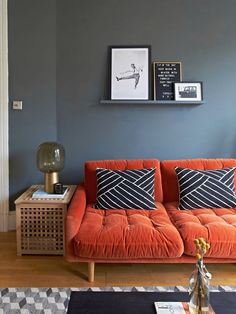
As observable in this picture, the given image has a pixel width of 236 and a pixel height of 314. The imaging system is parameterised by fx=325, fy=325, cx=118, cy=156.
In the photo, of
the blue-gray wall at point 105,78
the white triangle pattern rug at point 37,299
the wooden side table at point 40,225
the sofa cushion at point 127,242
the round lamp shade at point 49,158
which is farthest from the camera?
the blue-gray wall at point 105,78

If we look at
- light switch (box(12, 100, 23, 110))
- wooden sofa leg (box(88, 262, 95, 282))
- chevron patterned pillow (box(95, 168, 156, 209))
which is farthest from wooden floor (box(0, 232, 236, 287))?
light switch (box(12, 100, 23, 110))

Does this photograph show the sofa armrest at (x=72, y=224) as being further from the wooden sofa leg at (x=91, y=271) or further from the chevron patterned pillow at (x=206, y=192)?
the chevron patterned pillow at (x=206, y=192)

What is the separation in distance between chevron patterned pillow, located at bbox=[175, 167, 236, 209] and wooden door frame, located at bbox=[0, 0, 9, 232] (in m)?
1.72

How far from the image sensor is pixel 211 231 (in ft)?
7.63

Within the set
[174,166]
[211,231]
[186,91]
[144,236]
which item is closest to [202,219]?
[211,231]

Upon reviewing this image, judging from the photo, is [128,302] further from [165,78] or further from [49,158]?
[165,78]

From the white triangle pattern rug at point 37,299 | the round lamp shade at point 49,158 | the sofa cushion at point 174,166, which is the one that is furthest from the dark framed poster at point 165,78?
the white triangle pattern rug at point 37,299

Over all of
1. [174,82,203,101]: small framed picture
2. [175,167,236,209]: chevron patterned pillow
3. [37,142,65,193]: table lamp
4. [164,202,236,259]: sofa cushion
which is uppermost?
[174,82,203,101]: small framed picture

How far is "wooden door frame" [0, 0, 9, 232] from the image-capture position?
10.2 ft

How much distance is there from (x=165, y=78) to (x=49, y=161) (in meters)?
1.40

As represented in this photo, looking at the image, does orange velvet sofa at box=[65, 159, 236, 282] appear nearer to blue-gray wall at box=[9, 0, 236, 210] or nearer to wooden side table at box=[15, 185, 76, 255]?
wooden side table at box=[15, 185, 76, 255]

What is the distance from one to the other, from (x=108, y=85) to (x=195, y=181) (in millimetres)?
1289

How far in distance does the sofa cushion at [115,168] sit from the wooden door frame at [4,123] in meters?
0.84

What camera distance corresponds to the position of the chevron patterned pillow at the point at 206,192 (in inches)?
110
